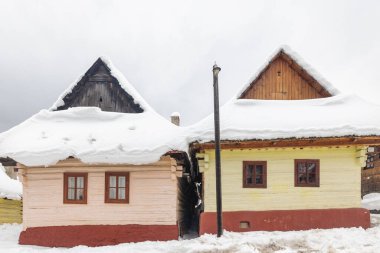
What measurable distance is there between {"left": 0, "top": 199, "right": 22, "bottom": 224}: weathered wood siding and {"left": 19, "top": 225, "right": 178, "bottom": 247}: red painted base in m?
7.10

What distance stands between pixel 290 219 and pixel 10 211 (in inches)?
550

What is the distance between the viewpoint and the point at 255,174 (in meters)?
12.8

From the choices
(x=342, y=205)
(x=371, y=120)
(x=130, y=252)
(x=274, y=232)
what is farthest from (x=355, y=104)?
(x=130, y=252)

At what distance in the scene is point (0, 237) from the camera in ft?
46.8

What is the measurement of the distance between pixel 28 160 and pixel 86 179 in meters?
1.93

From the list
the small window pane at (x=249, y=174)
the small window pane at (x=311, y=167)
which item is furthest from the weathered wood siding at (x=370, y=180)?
the small window pane at (x=249, y=174)

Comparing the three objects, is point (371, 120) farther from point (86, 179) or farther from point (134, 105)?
point (86, 179)

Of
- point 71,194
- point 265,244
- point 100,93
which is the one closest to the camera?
point 265,244

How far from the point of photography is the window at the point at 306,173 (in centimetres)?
1270

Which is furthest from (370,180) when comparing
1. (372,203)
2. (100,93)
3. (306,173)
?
(100,93)

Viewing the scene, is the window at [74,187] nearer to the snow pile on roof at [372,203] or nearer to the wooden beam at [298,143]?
the wooden beam at [298,143]

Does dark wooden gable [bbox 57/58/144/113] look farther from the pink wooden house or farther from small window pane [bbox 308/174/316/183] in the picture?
small window pane [bbox 308/174/316/183]

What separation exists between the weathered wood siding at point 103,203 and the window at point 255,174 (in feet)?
7.68

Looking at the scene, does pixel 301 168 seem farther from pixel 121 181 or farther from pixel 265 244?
pixel 121 181
